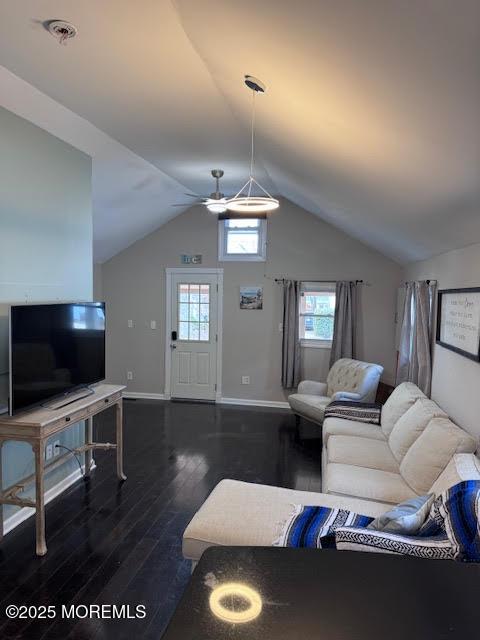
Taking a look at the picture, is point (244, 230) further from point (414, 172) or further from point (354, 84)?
point (354, 84)

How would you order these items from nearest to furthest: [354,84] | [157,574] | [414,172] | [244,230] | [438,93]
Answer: [438,93] → [354,84] → [414,172] → [157,574] → [244,230]

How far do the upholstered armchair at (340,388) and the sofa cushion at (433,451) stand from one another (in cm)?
194

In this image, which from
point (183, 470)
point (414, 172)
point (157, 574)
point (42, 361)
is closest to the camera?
point (414, 172)

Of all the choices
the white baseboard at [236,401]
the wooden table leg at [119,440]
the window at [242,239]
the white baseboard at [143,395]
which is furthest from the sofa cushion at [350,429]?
the white baseboard at [143,395]

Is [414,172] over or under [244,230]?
under

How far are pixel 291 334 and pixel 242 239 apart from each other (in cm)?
157

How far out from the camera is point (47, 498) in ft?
11.0

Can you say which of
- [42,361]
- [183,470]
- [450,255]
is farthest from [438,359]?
[42,361]

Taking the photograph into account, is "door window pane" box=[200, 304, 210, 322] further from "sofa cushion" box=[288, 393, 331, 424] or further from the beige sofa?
the beige sofa

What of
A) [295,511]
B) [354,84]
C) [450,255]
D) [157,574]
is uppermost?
[354,84]

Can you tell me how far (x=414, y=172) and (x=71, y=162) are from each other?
8.86 feet

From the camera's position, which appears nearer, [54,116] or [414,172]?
[414,172]

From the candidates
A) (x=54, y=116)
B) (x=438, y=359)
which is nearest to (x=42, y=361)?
(x=54, y=116)

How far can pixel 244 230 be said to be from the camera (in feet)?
21.0
